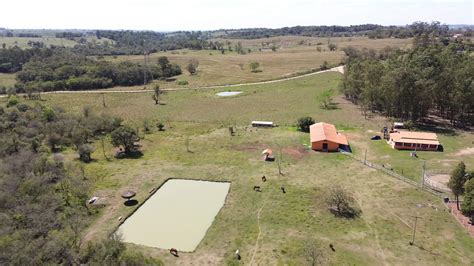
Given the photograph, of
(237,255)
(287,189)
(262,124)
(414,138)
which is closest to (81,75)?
(262,124)

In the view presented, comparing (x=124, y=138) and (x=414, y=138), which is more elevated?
(x=124, y=138)

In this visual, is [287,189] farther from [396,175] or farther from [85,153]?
[85,153]

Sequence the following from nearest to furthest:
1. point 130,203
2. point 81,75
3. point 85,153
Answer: point 130,203, point 85,153, point 81,75

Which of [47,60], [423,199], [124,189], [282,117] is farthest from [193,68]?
[423,199]

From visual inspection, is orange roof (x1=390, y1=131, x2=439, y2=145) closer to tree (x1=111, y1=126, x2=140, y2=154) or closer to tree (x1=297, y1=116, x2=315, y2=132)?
tree (x1=297, y1=116, x2=315, y2=132)

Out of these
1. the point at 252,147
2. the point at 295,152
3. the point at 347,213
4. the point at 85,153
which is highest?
the point at 85,153

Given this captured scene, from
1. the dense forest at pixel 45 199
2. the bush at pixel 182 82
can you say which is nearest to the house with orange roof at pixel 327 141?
the dense forest at pixel 45 199
